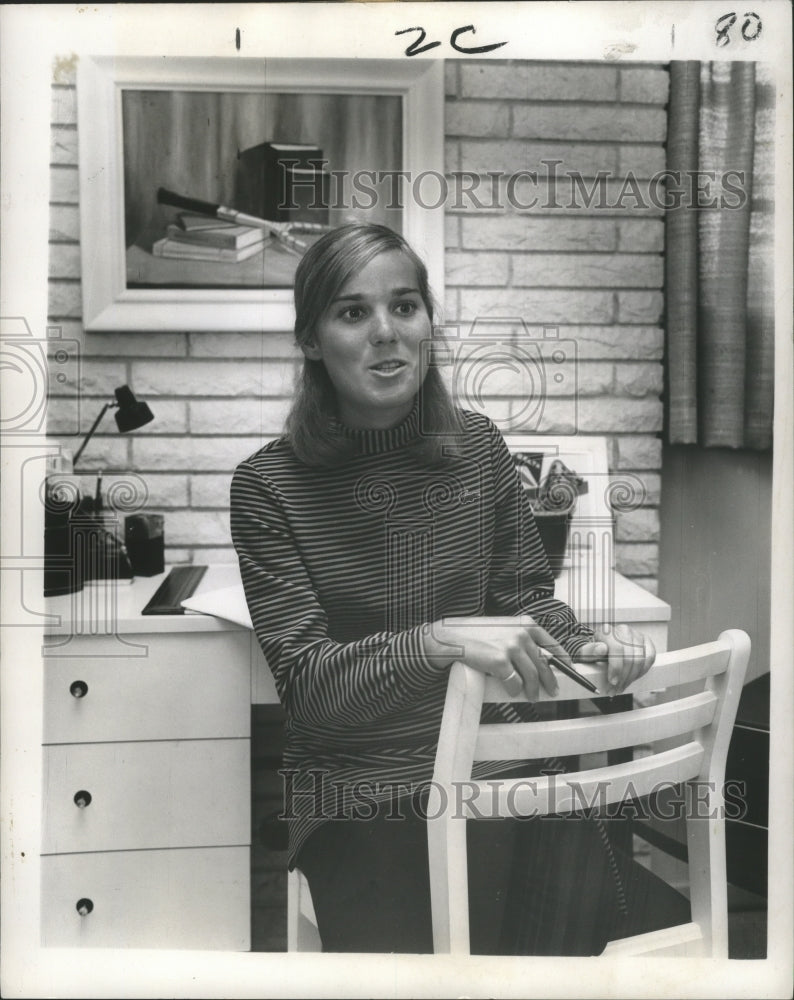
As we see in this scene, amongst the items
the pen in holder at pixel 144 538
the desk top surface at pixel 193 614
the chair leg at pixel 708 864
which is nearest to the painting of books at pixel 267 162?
the pen in holder at pixel 144 538

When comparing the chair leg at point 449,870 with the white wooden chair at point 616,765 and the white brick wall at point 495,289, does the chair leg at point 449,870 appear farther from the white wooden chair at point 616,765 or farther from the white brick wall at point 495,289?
the white brick wall at point 495,289

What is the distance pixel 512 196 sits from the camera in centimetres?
118

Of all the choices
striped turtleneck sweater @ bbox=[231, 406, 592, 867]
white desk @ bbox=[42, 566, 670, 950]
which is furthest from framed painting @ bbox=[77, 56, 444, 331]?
white desk @ bbox=[42, 566, 670, 950]

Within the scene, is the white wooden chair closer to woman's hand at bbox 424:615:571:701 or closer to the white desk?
woman's hand at bbox 424:615:571:701

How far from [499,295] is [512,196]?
134 millimetres

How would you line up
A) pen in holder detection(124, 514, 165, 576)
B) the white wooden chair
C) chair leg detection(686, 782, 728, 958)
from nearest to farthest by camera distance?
1. the white wooden chair
2. chair leg detection(686, 782, 728, 958)
3. pen in holder detection(124, 514, 165, 576)

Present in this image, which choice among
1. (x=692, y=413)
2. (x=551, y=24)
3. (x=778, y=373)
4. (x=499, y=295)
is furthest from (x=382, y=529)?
(x=551, y=24)

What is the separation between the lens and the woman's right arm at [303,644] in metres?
1.12

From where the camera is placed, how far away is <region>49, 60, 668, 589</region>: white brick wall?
3.87 feet

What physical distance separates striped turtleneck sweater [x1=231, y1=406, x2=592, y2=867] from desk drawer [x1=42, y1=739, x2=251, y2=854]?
10cm

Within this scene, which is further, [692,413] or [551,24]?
[692,413]

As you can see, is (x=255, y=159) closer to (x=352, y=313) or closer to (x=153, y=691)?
(x=352, y=313)

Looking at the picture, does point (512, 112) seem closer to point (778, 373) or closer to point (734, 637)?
point (778, 373)

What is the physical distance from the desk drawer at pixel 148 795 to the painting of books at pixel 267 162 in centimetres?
68
